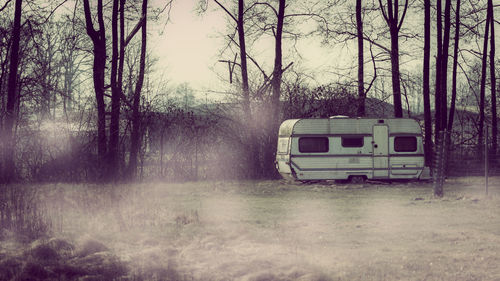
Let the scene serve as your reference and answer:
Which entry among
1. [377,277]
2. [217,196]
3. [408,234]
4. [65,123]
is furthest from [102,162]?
[377,277]

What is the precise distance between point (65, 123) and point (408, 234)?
14196mm

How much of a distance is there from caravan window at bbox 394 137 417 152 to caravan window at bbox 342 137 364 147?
3.72 ft

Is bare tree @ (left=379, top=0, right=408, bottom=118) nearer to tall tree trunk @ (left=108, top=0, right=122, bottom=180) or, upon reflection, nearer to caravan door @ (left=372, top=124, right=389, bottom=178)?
caravan door @ (left=372, top=124, right=389, bottom=178)

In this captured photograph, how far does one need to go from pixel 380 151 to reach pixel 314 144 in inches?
81.5

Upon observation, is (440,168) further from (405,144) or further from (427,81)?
(427,81)

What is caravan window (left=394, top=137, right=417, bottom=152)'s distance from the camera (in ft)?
61.6

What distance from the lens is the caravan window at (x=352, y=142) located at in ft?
60.8

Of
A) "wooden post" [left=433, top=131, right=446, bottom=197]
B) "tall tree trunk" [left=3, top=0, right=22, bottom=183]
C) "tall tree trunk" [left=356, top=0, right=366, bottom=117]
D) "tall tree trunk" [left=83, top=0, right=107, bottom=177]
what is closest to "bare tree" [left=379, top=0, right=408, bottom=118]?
"tall tree trunk" [left=356, top=0, right=366, bottom=117]

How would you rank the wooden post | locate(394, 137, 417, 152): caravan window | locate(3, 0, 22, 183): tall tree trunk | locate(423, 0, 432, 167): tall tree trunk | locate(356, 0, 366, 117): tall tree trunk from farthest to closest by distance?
locate(356, 0, 366, 117): tall tree trunk < locate(423, 0, 432, 167): tall tree trunk < locate(3, 0, 22, 183): tall tree trunk < locate(394, 137, 417, 152): caravan window < the wooden post

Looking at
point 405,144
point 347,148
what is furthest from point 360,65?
point 347,148

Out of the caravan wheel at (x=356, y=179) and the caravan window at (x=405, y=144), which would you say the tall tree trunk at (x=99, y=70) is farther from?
the caravan window at (x=405, y=144)

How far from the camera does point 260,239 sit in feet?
28.2

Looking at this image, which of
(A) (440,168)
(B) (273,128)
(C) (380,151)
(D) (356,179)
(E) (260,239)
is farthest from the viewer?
(B) (273,128)

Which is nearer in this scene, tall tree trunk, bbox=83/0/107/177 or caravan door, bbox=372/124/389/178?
caravan door, bbox=372/124/389/178
